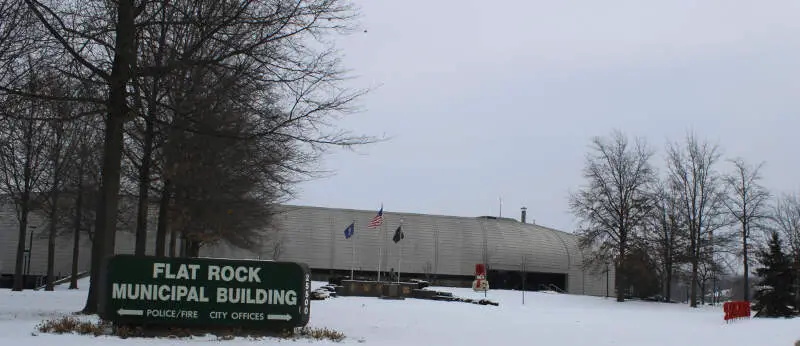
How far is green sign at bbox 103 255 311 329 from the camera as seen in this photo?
1438cm

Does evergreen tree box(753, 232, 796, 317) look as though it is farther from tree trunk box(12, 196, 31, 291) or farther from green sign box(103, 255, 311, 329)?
tree trunk box(12, 196, 31, 291)

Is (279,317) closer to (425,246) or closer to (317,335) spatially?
(317,335)

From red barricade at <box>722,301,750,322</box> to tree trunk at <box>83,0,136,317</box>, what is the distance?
2110cm

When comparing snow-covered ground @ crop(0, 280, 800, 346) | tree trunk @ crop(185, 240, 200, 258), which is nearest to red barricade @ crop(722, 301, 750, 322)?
snow-covered ground @ crop(0, 280, 800, 346)

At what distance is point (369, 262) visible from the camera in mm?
80250

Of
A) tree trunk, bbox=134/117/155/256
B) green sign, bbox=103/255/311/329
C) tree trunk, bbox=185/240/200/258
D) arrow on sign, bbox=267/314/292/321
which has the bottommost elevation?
arrow on sign, bbox=267/314/292/321

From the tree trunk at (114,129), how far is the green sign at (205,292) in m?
0.46

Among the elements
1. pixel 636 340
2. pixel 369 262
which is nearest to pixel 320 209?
pixel 369 262

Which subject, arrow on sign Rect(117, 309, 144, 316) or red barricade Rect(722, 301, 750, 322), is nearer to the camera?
arrow on sign Rect(117, 309, 144, 316)

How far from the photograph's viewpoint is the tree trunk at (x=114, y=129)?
623 inches

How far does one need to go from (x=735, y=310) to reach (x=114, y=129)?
76.7 feet

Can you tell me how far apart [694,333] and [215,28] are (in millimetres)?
16157

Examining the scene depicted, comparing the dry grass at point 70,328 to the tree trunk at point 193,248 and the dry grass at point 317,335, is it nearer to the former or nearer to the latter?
the dry grass at point 317,335

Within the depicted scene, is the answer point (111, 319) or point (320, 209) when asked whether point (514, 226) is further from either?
point (111, 319)
